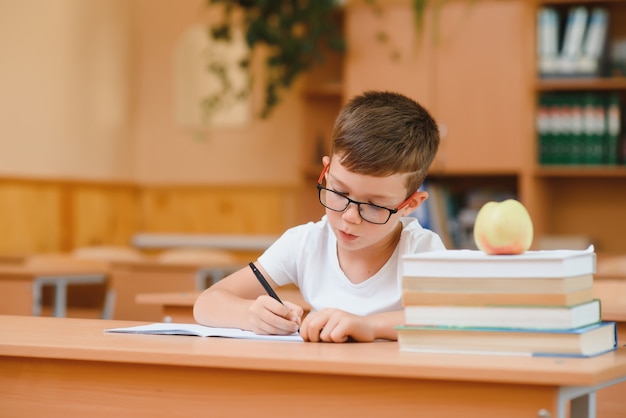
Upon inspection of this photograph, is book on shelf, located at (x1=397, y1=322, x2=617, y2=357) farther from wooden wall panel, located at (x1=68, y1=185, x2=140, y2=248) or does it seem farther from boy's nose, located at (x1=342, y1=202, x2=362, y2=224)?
wooden wall panel, located at (x1=68, y1=185, x2=140, y2=248)

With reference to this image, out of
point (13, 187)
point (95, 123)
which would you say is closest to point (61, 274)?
point (13, 187)

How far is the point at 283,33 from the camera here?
17.5ft

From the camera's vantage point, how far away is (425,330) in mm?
1394

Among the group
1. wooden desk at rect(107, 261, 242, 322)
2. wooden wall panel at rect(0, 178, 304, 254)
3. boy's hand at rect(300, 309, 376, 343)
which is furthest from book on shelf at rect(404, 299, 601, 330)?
wooden wall panel at rect(0, 178, 304, 254)

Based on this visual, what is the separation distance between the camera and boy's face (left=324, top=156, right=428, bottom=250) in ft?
5.62

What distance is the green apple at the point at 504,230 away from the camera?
1401mm

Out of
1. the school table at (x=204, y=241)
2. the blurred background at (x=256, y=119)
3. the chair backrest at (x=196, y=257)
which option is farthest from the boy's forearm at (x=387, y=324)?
the school table at (x=204, y=241)

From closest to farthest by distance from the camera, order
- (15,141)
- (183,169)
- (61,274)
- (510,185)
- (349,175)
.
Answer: (349,175) → (61,274) → (15,141) → (510,185) → (183,169)

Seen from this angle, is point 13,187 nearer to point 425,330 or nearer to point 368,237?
point 368,237

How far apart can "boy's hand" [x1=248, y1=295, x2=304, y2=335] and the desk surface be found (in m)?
0.12

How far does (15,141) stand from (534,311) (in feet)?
14.0

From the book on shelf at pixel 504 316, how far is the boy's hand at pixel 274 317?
31cm

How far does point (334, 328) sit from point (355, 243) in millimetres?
257

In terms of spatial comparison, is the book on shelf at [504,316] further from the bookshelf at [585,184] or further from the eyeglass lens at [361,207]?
the bookshelf at [585,184]
